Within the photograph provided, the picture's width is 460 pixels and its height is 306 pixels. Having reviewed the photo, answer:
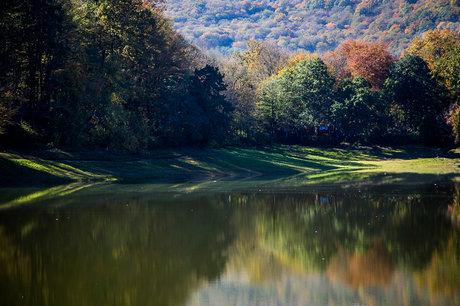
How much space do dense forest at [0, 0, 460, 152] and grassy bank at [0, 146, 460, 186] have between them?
7.87 feet

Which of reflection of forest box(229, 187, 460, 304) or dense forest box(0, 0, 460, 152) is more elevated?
dense forest box(0, 0, 460, 152)

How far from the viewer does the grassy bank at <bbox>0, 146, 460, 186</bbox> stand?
3419 cm

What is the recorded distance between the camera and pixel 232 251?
13.5 m

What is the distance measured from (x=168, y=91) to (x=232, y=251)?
40228 millimetres

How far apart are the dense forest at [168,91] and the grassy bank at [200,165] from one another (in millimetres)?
2399

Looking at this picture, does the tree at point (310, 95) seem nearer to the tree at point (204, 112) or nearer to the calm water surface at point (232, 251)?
the tree at point (204, 112)

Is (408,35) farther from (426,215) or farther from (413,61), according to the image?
(426,215)

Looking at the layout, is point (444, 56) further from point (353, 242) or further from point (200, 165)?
point (353, 242)

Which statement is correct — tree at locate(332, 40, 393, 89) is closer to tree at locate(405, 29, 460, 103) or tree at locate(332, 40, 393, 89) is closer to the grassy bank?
tree at locate(405, 29, 460, 103)

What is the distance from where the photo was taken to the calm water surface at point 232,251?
9930 mm

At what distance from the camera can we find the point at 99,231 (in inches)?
645

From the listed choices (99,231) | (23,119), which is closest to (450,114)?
(23,119)

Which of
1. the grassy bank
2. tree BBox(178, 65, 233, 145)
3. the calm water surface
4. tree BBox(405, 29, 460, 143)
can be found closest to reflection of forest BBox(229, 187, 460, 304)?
the calm water surface

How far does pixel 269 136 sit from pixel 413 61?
23.0 meters
